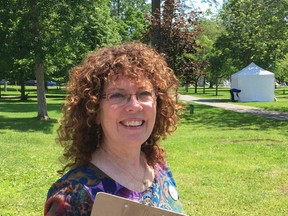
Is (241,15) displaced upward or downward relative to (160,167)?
upward

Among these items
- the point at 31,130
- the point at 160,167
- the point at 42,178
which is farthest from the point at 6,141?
the point at 160,167

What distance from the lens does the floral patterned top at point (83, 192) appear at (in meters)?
1.56

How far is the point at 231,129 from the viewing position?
608 inches

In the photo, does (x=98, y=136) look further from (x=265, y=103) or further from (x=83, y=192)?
(x=265, y=103)

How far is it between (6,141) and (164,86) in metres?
10.7

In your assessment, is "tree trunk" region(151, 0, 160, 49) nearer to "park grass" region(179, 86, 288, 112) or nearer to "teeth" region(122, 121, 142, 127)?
"park grass" region(179, 86, 288, 112)

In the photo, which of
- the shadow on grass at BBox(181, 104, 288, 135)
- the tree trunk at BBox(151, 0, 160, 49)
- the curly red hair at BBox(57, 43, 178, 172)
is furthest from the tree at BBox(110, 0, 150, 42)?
the curly red hair at BBox(57, 43, 178, 172)

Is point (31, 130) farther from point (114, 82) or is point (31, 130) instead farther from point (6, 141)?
point (114, 82)

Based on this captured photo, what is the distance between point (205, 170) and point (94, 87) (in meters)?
6.70

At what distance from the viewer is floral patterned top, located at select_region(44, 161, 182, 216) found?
5.10 feet

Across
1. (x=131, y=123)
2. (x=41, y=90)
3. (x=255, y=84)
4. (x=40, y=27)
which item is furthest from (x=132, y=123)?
(x=255, y=84)

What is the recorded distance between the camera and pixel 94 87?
1790 millimetres

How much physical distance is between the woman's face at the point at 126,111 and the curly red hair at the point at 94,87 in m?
0.03

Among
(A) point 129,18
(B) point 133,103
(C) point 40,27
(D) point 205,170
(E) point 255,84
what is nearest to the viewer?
(B) point 133,103
